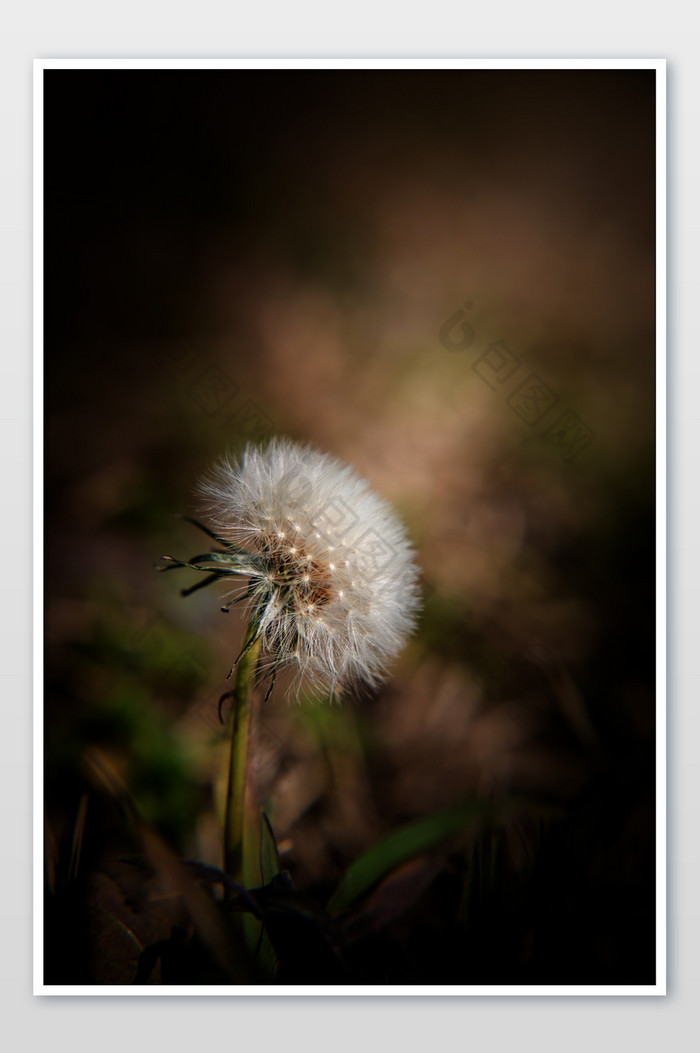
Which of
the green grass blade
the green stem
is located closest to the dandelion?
the green stem

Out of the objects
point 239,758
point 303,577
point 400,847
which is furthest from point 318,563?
point 400,847

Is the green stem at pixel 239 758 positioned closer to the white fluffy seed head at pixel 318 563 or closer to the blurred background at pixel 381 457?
the white fluffy seed head at pixel 318 563

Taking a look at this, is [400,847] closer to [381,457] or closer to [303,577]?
[303,577]

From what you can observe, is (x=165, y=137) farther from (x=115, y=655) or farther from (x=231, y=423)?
(x=115, y=655)

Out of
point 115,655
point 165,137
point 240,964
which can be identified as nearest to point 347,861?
point 240,964

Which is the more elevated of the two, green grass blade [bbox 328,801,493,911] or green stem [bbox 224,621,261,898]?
green stem [bbox 224,621,261,898]

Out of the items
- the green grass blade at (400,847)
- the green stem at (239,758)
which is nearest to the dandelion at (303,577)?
the green stem at (239,758)

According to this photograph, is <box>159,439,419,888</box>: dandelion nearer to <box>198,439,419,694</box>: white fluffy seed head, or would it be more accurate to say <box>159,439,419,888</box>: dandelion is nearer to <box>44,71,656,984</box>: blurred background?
<box>198,439,419,694</box>: white fluffy seed head
